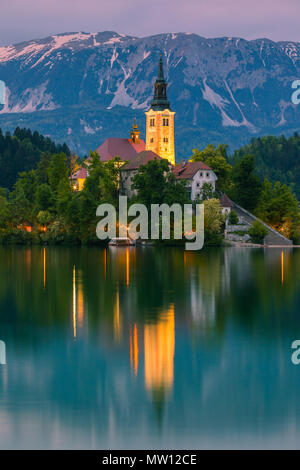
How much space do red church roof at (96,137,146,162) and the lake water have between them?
9993cm

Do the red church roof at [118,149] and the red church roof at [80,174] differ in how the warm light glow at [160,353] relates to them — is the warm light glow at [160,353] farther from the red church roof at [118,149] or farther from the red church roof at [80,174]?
the red church roof at [118,149]

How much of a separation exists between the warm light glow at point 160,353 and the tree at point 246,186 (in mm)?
81830

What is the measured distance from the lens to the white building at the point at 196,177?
115062mm

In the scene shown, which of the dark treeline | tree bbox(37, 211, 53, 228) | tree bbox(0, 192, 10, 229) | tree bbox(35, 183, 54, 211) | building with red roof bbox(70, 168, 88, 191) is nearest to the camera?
tree bbox(37, 211, 53, 228)

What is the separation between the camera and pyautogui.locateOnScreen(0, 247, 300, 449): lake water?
1869 cm

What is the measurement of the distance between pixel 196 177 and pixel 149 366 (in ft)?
301

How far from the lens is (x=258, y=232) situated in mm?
105312

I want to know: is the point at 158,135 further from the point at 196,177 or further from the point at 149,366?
the point at 149,366

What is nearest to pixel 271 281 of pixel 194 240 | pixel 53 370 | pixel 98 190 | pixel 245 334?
pixel 245 334

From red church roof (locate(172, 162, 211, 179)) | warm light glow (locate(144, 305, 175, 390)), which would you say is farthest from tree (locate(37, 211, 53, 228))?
warm light glow (locate(144, 305, 175, 390))

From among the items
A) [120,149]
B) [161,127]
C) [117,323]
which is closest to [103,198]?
[120,149]

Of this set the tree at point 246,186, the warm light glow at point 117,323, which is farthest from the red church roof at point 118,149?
the warm light glow at point 117,323

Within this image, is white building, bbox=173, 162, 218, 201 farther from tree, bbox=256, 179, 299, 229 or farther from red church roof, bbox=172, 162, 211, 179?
tree, bbox=256, 179, 299, 229
